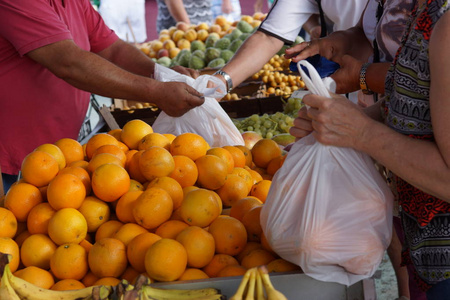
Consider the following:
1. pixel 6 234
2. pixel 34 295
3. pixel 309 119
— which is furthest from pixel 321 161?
pixel 6 234

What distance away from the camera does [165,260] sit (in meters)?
1.30

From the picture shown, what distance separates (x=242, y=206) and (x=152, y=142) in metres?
0.48

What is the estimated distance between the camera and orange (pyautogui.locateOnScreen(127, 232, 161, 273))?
139 centimetres

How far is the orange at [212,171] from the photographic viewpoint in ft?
5.65

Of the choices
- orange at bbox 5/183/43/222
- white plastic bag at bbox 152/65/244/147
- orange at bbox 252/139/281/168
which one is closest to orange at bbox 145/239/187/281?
orange at bbox 5/183/43/222

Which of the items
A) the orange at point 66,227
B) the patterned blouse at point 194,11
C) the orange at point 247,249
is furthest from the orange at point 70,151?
the patterned blouse at point 194,11

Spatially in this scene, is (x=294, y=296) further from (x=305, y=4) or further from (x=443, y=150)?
(x=305, y=4)

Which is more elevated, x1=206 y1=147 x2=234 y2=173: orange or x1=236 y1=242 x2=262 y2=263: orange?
x1=206 y1=147 x2=234 y2=173: orange

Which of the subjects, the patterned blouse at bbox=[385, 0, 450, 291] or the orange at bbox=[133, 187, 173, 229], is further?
the orange at bbox=[133, 187, 173, 229]

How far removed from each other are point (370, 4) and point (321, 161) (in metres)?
1.42

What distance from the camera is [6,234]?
153 centimetres

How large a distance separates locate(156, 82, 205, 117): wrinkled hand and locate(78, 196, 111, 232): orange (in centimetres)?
85

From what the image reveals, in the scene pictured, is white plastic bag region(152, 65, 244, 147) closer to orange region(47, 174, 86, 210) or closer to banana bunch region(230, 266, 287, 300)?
orange region(47, 174, 86, 210)

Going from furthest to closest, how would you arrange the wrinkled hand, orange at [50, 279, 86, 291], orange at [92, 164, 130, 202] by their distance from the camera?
the wrinkled hand → orange at [92, 164, 130, 202] → orange at [50, 279, 86, 291]
